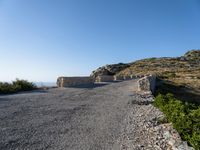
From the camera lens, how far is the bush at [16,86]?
75.5ft

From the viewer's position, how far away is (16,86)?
2525 cm

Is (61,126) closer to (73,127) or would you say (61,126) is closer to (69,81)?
(73,127)

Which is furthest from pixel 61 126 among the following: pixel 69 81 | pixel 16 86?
pixel 69 81

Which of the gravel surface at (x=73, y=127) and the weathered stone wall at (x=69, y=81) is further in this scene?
the weathered stone wall at (x=69, y=81)

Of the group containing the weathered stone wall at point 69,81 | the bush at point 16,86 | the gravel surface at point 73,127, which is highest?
the weathered stone wall at point 69,81

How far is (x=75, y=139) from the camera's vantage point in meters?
9.18

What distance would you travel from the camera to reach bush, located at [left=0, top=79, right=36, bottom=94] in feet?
75.5

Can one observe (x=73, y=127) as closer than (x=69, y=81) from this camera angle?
Yes

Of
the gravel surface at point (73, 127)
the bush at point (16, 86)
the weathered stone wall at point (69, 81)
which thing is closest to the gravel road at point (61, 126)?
the gravel surface at point (73, 127)

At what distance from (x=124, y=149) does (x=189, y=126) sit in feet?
8.86

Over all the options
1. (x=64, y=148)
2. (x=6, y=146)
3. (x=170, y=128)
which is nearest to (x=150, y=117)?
(x=170, y=128)

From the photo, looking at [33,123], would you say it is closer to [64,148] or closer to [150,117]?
[64,148]

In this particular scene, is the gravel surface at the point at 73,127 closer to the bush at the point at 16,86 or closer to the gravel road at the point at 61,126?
the gravel road at the point at 61,126

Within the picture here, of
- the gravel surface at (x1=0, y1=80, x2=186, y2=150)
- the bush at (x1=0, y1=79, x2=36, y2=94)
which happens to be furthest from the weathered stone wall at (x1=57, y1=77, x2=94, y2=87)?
the gravel surface at (x1=0, y1=80, x2=186, y2=150)
